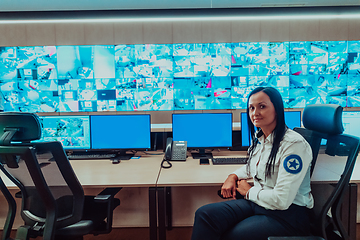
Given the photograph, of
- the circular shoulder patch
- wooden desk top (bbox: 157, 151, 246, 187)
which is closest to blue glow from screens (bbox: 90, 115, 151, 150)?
wooden desk top (bbox: 157, 151, 246, 187)

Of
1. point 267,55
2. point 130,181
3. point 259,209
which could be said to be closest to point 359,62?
point 267,55

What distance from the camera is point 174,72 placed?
3408 millimetres

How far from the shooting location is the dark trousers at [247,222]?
3.69 feet

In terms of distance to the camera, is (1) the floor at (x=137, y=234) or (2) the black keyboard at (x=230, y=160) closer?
(2) the black keyboard at (x=230, y=160)

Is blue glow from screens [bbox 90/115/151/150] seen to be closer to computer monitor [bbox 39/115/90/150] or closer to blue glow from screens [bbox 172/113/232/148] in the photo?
computer monitor [bbox 39/115/90/150]

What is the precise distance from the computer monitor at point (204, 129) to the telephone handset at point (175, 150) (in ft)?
0.24

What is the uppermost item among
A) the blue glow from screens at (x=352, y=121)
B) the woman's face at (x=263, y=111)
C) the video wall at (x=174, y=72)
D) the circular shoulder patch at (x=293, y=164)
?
the video wall at (x=174, y=72)

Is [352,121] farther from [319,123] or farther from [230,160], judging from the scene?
[230,160]

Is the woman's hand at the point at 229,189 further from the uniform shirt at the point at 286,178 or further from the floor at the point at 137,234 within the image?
the floor at the point at 137,234

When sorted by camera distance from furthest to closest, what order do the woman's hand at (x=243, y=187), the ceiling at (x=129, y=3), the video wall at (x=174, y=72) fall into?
the video wall at (x=174, y=72) → the ceiling at (x=129, y=3) → the woman's hand at (x=243, y=187)

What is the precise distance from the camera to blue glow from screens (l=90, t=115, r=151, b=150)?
2.03m

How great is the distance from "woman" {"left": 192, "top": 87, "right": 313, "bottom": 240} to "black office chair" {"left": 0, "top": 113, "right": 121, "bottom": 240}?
27.6 inches

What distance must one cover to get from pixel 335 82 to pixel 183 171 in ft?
10.2

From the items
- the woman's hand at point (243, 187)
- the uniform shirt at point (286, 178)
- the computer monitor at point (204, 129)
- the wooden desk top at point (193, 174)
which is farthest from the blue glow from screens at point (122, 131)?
the uniform shirt at point (286, 178)
